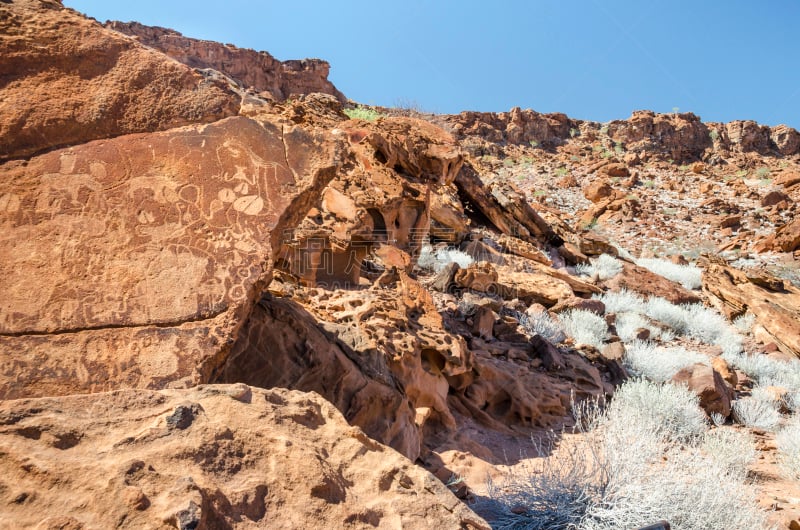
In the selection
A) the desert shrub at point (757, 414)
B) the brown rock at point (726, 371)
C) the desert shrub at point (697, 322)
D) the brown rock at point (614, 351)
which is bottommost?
the desert shrub at point (757, 414)

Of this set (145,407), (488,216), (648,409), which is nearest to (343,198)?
(648,409)

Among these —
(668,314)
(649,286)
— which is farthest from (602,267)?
(668,314)

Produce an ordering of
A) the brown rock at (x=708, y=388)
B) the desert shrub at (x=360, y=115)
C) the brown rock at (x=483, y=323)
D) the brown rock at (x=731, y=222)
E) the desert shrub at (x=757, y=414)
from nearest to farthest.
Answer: the desert shrub at (x=757, y=414) → the brown rock at (x=708, y=388) → the brown rock at (x=483, y=323) → the desert shrub at (x=360, y=115) → the brown rock at (x=731, y=222)

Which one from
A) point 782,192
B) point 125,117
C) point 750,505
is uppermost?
point 782,192

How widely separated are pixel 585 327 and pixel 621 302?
2.39 meters

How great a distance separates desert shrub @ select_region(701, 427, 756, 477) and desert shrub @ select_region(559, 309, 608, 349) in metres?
2.55

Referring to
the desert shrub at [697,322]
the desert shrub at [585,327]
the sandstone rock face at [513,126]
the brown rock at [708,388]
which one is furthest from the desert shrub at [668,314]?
the sandstone rock face at [513,126]

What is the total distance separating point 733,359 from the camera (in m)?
7.57

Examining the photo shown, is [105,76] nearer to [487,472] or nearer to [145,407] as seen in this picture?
[145,407]

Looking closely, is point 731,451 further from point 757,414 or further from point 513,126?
point 513,126

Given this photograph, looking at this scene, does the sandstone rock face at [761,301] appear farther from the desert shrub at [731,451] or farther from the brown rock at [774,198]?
the brown rock at [774,198]

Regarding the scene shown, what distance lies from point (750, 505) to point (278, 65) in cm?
3380

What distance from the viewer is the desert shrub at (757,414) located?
530 cm

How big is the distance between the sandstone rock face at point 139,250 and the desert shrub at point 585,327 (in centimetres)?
543
